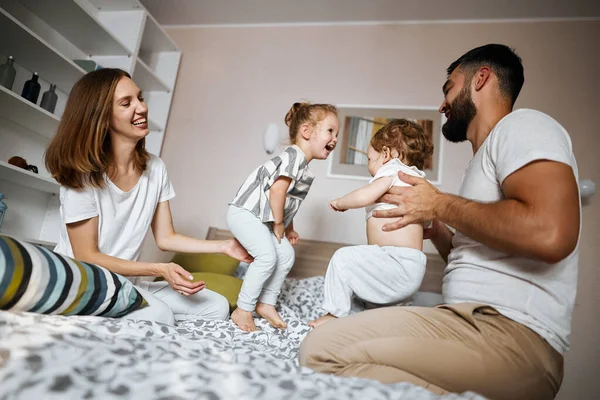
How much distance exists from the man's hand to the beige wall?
1695mm

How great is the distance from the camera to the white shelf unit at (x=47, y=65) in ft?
7.47

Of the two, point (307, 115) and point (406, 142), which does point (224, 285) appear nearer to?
point (307, 115)

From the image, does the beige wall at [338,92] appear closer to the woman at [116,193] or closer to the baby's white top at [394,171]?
the baby's white top at [394,171]

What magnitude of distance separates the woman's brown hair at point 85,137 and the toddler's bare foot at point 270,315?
2.70ft

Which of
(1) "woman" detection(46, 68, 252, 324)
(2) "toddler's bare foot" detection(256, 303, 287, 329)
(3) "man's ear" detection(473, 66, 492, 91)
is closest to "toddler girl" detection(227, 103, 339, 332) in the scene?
(2) "toddler's bare foot" detection(256, 303, 287, 329)

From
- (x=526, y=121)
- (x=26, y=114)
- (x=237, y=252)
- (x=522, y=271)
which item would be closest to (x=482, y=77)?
(x=526, y=121)

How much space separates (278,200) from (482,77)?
94cm

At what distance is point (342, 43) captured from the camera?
3.28 meters

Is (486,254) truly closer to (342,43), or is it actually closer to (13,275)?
(13,275)

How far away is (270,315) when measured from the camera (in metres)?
1.71

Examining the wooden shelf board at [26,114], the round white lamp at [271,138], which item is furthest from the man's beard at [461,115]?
the wooden shelf board at [26,114]

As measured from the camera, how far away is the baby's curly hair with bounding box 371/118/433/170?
5.74ft

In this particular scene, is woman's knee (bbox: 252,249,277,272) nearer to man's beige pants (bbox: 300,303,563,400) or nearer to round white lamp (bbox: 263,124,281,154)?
man's beige pants (bbox: 300,303,563,400)

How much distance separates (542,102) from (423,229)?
1941 mm
